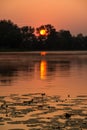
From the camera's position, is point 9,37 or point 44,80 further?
point 9,37

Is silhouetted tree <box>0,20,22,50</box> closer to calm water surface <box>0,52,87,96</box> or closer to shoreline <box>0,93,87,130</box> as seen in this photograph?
calm water surface <box>0,52,87,96</box>

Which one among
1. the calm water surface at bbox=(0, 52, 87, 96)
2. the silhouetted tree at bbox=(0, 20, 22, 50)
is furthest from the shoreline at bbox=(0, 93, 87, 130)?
the silhouetted tree at bbox=(0, 20, 22, 50)

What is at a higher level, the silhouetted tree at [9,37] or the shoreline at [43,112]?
the silhouetted tree at [9,37]

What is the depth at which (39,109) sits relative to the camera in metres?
15.8

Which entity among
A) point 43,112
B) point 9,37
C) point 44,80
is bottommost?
point 43,112

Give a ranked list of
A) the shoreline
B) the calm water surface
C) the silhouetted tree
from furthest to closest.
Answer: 1. the silhouetted tree
2. the calm water surface
3. the shoreline

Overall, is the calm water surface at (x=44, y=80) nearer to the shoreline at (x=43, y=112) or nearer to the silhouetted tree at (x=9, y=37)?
the shoreline at (x=43, y=112)

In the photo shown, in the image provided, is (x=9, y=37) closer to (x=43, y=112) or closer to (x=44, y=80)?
(x=44, y=80)

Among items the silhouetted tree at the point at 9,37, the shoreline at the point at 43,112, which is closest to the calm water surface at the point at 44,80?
the shoreline at the point at 43,112

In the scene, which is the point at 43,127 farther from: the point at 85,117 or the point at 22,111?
the point at 22,111

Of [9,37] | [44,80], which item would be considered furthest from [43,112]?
[9,37]

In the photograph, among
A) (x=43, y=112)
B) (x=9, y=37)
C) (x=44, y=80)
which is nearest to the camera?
(x=43, y=112)

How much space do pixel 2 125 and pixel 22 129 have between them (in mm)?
843

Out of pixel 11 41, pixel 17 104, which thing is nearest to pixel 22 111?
pixel 17 104
